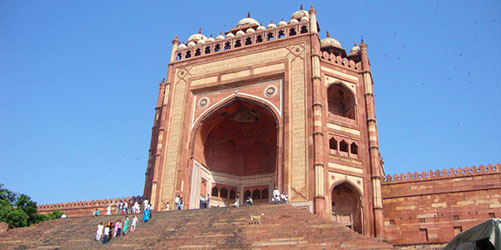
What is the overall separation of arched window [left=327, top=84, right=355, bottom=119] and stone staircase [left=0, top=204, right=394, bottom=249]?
860 cm

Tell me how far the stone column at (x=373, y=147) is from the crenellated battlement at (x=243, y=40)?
366cm

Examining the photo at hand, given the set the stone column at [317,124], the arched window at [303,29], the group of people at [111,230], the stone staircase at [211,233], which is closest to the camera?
the stone staircase at [211,233]

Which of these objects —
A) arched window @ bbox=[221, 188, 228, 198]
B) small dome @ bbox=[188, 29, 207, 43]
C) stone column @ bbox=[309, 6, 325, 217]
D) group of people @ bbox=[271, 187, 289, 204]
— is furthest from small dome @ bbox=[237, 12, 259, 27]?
group of people @ bbox=[271, 187, 289, 204]

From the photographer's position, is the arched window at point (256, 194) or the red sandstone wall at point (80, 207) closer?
the arched window at point (256, 194)

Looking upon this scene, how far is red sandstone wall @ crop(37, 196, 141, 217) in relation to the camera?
86.1ft

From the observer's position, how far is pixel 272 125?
26.0m

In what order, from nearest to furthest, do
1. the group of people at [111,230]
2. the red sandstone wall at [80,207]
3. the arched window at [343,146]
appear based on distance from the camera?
the group of people at [111,230] < the arched window at [343,146] < the red sandstone wall at [80,207]

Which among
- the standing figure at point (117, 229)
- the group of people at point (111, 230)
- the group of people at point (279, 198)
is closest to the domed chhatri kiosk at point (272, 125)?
the group of people at point (279, 198)

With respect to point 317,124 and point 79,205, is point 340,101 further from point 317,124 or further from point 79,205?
point 79,205

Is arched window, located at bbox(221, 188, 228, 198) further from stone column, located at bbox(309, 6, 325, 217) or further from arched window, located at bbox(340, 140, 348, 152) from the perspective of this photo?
stone column, located at bbox(309, 6, 325, 217)

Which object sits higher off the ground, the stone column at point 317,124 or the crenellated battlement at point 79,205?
the stone column at point 317,124

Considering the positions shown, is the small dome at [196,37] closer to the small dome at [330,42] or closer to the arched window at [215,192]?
the small dome at [330,42]

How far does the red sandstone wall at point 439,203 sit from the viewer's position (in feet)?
61.8

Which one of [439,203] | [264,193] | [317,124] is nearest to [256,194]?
[264,193]
